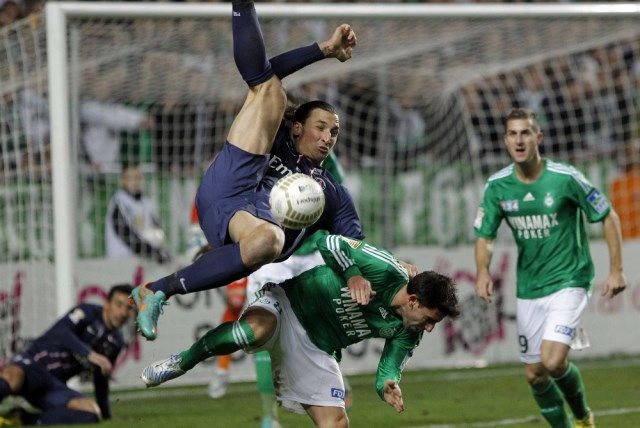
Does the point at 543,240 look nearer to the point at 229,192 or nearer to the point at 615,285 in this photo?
the point at 615,285

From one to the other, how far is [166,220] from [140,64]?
1570mm

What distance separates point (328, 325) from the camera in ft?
22.8

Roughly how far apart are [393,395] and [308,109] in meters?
1.76

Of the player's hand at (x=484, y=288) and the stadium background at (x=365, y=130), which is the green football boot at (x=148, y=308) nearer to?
the player's hand at (x=484, y=288)

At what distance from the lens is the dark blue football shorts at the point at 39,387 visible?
1038 cm

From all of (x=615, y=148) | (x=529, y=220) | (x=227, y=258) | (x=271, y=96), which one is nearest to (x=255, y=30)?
(x=271, y=96)

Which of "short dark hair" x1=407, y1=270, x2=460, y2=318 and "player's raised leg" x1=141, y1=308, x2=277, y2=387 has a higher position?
"short dark hair" x1=407, y1=270, x2=460, y2=318

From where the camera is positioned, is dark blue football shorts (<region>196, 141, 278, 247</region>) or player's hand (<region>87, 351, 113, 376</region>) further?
player's hand (<region>87, 351, 113, 376</region>)

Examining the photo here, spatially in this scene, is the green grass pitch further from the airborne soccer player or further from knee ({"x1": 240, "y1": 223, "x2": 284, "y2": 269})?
knee ({"x1": 240, "y1": 223, "x2": 284, "y2": 269})

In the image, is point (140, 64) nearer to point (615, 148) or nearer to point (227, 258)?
point (615, 148)

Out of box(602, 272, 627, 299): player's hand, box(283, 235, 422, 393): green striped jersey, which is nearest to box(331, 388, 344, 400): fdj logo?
box(283, 235, 422, 393): green striped jersey

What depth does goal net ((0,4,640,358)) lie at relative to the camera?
11953mm

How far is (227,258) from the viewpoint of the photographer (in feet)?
22.1

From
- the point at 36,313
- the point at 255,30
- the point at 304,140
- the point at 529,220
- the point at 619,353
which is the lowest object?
the point at 619,353
